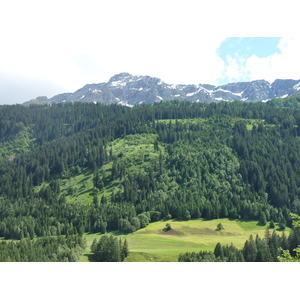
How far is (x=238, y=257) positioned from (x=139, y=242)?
51.6 m

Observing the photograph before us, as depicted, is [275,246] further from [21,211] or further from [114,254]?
[21,211]

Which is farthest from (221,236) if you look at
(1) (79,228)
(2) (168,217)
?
(1) (79,228)

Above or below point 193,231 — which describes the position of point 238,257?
above

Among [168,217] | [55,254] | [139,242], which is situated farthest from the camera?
[168,217]

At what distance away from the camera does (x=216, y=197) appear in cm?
19212

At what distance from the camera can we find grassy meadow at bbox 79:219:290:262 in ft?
317

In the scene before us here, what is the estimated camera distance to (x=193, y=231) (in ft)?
473

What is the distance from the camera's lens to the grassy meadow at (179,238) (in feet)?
317

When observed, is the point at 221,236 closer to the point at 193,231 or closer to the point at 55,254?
the point at 193,231

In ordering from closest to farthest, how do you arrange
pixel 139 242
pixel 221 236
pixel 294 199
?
pixel 139 242
pixel 221 236
pixel 294 199

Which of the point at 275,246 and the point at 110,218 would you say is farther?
the point at 110,218

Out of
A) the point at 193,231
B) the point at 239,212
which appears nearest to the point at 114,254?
the point at 193,231

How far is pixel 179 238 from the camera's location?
13050 centimetres

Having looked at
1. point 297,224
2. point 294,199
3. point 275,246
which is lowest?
point 294,199
